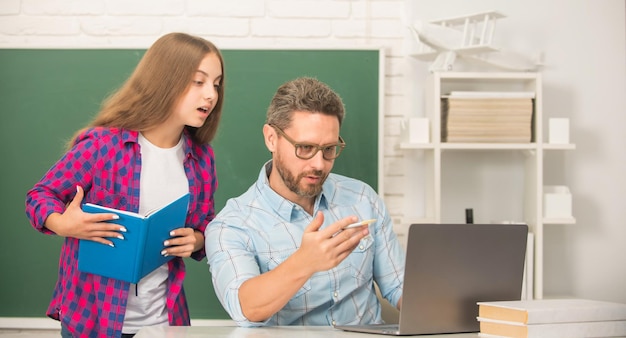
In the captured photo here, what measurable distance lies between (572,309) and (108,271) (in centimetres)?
103

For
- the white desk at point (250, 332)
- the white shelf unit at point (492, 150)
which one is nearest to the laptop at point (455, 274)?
the white desk at point (250, 332)

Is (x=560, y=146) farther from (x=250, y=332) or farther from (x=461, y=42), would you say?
(x=250, y=332)

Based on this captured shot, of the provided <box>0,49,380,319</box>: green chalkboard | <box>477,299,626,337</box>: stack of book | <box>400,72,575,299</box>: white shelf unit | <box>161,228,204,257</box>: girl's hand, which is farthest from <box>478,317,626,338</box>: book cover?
<box>0,49,380,319</box>: green chalkboard

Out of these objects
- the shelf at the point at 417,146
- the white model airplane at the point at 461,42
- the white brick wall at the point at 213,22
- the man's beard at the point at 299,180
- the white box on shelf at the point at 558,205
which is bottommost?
the white box on shelf at the point at 558,205

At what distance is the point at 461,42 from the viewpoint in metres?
2.63

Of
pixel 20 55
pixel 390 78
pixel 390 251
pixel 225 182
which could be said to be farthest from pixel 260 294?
pixel 20 55

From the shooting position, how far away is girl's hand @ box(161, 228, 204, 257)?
5.74ft

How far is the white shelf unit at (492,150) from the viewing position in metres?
2.59

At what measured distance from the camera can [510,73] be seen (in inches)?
104

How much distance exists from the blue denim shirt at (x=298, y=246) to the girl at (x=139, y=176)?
0.14 m

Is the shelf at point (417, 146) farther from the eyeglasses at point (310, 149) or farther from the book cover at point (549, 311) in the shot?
the book cover at point (549, 311)

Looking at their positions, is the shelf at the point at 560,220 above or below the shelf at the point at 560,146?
below

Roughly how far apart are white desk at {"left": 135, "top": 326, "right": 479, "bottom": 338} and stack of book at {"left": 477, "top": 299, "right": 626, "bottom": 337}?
0.07 meters

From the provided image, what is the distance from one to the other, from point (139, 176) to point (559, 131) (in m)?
1.57
